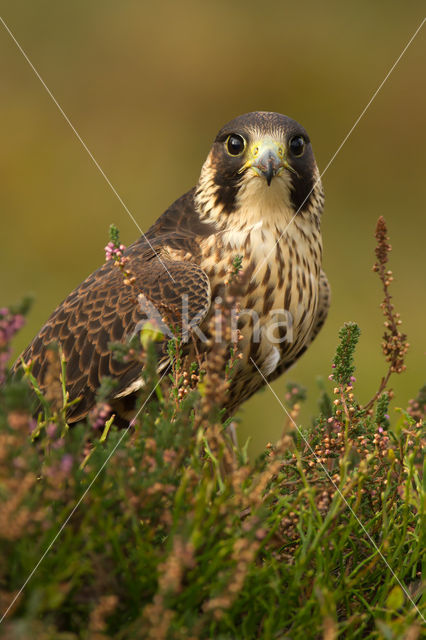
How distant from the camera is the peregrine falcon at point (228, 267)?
9.29 feet

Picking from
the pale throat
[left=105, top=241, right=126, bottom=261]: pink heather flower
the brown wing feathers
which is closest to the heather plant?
[left=105, top=241, right=126, bottom=261]: pink heather flower

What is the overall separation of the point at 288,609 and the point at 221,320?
62cm

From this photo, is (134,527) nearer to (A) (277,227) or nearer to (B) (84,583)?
(B) (84,583)

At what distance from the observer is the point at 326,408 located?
200 cm

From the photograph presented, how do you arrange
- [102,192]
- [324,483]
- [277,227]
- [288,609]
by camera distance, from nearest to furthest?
[288,609]
[324,483]
[277,227]
[102,192]

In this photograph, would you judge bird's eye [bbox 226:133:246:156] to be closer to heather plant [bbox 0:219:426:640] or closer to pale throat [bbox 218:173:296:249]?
pale throat [bbox 218:173:296:249]

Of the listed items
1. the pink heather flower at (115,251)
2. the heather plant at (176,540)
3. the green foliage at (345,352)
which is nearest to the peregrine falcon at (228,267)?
the pink heather flower at (115,251)

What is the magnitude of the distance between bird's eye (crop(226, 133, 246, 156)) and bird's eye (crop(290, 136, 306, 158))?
203mm

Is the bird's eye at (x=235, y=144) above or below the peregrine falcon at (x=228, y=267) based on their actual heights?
above

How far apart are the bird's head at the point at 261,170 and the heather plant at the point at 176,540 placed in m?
1.35

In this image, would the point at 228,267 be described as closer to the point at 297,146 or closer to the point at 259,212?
the point at 259,212

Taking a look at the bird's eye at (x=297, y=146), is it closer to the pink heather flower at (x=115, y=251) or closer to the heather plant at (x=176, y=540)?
the pink heather flower at (x=115, y=251)

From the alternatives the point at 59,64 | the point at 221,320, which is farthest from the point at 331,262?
the point at 221,320

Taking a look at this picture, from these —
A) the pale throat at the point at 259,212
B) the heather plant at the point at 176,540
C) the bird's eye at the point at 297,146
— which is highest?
the bird's eye at the point at 297,146
